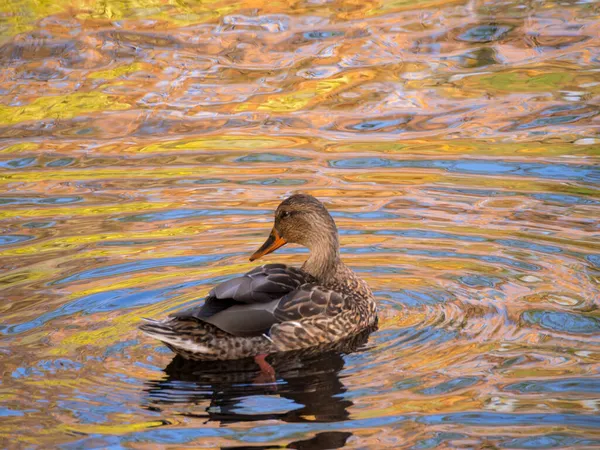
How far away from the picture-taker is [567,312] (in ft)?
24.8

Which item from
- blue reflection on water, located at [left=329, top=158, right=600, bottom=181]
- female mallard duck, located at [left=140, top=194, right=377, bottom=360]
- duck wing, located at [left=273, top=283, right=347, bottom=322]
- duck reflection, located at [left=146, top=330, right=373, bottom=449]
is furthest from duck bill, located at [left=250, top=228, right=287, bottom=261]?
blue reflection on water, located at [left=329, top=158, right=600, bottom=181]

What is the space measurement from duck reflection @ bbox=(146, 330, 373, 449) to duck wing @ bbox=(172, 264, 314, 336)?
249 millimetres

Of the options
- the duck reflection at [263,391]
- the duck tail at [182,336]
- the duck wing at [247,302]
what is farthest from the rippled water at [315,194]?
the duck wing at [247,302]

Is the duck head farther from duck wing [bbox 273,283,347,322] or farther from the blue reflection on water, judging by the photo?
the blue reflection on water

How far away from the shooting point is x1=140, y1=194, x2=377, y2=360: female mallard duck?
23.8ft

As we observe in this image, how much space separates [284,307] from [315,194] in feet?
9.38

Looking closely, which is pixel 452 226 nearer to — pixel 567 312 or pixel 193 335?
pixel 567 312

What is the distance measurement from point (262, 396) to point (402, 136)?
19.8 feet

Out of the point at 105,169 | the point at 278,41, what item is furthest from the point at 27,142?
the point at 278,41

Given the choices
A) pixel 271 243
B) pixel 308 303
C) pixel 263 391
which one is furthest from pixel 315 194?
pixel 263 391

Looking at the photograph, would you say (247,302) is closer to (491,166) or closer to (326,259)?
(326,259)

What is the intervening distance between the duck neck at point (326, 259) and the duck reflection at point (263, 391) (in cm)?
77

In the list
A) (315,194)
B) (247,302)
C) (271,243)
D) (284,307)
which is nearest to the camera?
(247,302)

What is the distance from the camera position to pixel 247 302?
7480 millimetres
